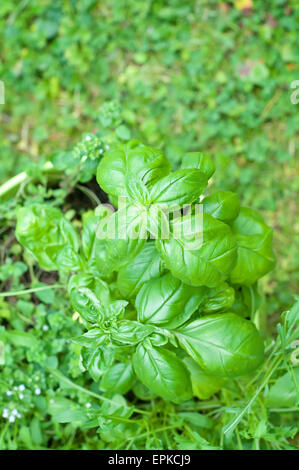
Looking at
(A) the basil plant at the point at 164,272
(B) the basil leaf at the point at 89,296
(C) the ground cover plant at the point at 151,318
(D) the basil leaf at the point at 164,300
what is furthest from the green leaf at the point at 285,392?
(B) the basil leaf at the point at 89,296

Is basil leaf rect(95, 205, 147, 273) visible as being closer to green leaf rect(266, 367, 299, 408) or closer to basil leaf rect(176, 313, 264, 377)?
basil leaf rect(176, 313, 264, 377)

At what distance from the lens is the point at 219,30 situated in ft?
4.57

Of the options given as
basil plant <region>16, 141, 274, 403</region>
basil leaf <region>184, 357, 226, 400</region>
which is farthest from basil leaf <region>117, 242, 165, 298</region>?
basil leaf <region>184, 357, 226, 400</region>

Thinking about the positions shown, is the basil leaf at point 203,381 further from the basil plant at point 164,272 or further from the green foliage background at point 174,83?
the green foliage background at point 174,83

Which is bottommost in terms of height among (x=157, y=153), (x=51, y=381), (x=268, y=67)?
(x=51, y=381)

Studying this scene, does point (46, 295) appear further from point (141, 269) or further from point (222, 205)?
point (222, 205)

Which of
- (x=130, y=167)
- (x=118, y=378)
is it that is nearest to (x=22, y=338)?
(x=118, y=378)

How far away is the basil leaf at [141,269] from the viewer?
72 cm

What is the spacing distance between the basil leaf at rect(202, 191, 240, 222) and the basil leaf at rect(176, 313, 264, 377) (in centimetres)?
16

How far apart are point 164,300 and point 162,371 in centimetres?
11

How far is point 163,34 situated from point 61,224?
871 mm

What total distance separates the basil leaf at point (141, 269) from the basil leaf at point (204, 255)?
0.07 meters
